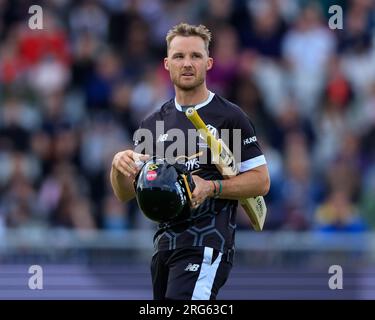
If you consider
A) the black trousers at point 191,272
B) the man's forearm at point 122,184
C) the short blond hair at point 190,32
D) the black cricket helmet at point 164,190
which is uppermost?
the short blond hair at point 190,32

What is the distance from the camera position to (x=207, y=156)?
24.4ft

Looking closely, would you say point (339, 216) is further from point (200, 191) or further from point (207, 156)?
point (200, 191)

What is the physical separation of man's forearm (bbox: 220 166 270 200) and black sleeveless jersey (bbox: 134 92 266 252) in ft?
0.23

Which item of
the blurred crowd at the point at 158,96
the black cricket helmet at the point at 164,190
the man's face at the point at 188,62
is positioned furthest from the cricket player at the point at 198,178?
the blurred crowd at the point at 158,96

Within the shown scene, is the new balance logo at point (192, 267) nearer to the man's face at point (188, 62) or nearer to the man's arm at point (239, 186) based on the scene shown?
the man's arm at point (239, 186)

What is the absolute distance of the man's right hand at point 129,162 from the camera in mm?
7258

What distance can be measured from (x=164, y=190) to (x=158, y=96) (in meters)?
7.42

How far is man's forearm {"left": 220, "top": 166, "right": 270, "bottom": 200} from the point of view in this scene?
288 inches

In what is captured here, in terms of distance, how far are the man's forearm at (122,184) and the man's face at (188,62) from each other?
73 cm

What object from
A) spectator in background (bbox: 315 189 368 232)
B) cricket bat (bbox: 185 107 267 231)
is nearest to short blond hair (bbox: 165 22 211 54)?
cricket bat (bbox: 185 107 267 231)

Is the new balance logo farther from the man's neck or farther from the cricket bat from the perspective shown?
the man's neck

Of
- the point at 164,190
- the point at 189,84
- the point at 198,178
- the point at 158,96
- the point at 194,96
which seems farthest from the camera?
the point at 158,96

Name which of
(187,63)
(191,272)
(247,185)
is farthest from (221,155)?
(191,272)
